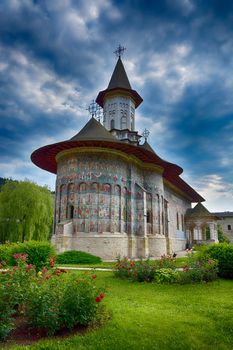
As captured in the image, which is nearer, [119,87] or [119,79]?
[119,87]

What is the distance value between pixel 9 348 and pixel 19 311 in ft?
5.03

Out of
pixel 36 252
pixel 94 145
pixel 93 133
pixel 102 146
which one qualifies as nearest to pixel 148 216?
pixel 102 146

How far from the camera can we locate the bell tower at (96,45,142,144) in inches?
1212

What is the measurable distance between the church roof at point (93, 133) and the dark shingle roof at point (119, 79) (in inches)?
378

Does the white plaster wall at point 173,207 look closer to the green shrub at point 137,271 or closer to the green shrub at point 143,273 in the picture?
the green shrub at point 137,271

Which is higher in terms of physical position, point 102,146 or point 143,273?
point 102,146

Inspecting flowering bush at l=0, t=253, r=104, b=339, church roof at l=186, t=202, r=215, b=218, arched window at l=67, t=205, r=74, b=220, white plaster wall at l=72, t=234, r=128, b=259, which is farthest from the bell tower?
flowering bush at l=0, t=253, r=104, b=339

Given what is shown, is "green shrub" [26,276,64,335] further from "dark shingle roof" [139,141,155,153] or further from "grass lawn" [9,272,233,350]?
"dark shingle roof" [139,141,155,153]

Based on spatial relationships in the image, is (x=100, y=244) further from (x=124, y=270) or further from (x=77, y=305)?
(x=77, y=305)

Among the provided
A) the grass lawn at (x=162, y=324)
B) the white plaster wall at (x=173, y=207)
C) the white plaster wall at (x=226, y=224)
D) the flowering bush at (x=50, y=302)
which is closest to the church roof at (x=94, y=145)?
the white plaster wall at (x=173, y=207)

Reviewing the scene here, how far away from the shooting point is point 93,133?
22.4 meters

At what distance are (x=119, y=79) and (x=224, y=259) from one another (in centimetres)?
2611

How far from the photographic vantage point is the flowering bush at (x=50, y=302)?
4688 mm

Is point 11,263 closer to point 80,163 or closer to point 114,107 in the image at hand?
point 80,163
